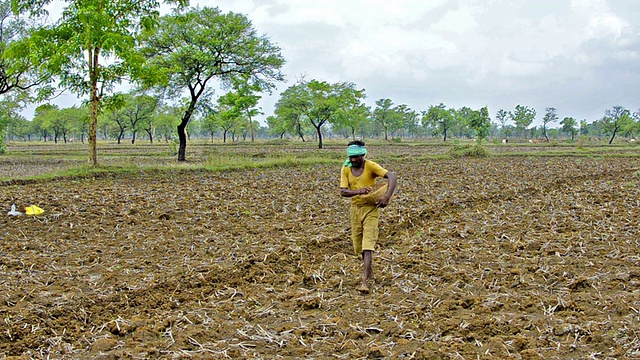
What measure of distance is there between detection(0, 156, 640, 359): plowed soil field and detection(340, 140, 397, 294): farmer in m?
0.41

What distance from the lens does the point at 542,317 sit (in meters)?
4.66

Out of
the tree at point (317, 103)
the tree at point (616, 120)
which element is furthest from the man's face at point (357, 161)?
the tree at point (616, 120)

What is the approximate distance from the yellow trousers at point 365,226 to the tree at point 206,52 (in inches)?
730

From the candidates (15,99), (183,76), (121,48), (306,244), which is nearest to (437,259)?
(306,244)

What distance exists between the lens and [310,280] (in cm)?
615

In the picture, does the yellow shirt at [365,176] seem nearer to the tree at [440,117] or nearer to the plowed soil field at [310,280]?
the plowed soil field at [310,280]

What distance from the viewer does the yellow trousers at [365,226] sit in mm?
5832

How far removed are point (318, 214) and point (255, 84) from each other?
53.4ft

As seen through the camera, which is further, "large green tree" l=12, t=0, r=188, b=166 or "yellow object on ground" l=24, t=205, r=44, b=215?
"large green tree" l=12, t=0, r=188, b=166

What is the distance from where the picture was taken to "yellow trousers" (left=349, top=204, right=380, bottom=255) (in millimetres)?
5832

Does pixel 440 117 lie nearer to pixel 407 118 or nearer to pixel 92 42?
pixel 407 118

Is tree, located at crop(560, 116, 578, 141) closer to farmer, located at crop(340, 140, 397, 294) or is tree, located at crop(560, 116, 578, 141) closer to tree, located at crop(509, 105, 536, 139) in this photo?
tree, located at crop(509, 105, 536, 139)

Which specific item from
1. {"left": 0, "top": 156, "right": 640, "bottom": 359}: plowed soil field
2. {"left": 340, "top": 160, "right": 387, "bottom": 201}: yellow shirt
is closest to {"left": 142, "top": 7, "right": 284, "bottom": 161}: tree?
{"left": 0, "top": 156, "right": 640, "bottom": 359}: plowed soil field

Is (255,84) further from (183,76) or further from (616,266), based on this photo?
(616,266)
